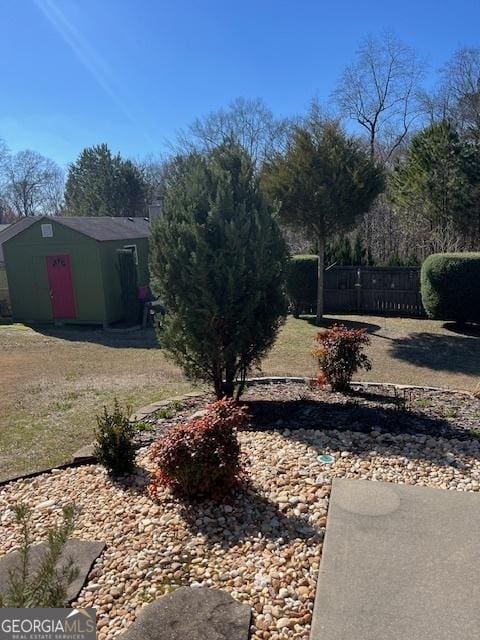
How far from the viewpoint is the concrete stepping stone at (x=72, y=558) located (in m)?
2.48

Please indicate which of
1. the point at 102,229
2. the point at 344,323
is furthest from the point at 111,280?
the point at 344,323

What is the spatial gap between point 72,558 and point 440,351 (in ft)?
A: 27.4

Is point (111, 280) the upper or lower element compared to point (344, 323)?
upper

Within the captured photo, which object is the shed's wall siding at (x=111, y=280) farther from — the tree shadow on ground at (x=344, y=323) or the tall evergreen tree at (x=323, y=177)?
the tree shadow on ground at (x=344, y=323)

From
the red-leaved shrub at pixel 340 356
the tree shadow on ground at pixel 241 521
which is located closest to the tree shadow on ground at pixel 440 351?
the red-leaved shrub at pixel 340 356

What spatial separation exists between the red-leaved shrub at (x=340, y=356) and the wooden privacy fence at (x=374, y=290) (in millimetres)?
7926

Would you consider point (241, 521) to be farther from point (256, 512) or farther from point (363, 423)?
point (363, 423)

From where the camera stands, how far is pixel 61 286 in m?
12.9

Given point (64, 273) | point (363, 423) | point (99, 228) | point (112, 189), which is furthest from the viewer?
point (112, 189)

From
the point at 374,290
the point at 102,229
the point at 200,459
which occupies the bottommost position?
the point at 200,459

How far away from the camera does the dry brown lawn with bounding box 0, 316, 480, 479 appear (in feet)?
17.0

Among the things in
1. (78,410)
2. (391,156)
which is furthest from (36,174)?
(78,410)

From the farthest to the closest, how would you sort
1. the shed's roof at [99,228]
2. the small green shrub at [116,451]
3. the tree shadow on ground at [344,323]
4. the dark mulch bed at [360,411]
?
the shed's roof at [99,228] < the tree shadow on ground at [344,323] < the dark mulch bed at [360,411] < the small green shrub at [116,451]

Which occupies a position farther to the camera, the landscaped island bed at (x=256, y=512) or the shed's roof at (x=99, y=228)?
the shed's roof at (x=99, y=228)
